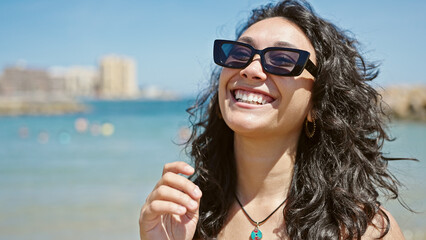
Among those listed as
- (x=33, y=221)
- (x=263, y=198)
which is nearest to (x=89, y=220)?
(x=33, y=221)

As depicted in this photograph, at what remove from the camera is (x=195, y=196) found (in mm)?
1902

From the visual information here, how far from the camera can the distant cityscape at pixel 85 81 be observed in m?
121

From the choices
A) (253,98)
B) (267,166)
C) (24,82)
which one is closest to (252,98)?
(253,98)

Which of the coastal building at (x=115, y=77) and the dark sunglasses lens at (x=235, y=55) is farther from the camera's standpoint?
the coastal building at (x=115, y=77)

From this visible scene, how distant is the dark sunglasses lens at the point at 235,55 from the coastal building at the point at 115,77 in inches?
5688

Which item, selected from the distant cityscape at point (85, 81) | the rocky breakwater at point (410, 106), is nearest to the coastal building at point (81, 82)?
the distant cityscape at point (85, 81)

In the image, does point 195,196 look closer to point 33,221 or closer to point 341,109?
point 341,109

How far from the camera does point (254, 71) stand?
88.0 inches

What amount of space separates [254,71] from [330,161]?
0.66 metres

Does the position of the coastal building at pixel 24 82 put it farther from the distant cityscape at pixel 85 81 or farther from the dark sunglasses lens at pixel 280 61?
the dark sunglasses lens at pixel 280 61

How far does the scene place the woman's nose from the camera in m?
2.23

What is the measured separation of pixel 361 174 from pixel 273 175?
0.47 metres

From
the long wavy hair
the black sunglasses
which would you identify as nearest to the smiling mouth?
the black sunglasses

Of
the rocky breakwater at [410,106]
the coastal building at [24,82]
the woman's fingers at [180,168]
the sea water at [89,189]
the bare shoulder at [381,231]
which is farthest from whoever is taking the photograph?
the coastal building at [24,82]
